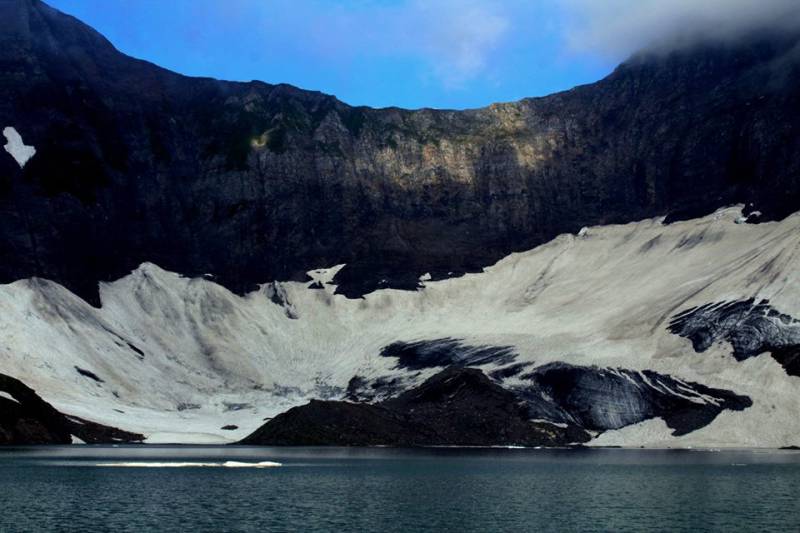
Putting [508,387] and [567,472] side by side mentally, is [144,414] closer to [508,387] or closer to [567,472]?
[508,387]

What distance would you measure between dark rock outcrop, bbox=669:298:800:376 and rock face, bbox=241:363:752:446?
11.0 meters

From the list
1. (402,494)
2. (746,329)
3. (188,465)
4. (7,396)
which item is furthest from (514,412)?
(402,494)

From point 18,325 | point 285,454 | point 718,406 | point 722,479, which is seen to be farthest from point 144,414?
point 722,479

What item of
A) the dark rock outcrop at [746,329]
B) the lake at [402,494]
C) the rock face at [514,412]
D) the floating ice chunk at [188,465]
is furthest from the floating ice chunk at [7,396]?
the dark rock outcrop at [746,329]

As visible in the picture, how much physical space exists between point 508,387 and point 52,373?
78.8 m

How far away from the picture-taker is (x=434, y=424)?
169125 mm

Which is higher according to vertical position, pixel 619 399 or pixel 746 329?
pixel 746 329

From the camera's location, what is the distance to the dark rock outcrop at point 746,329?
167 meters

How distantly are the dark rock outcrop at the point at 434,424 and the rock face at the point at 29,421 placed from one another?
2899cm

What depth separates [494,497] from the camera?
8119cm

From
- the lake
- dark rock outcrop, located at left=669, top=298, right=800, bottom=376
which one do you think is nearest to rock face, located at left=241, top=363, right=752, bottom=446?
dark rock outcrop, located at left=669, top=298, right=800, bottom=376

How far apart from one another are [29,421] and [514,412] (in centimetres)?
7299

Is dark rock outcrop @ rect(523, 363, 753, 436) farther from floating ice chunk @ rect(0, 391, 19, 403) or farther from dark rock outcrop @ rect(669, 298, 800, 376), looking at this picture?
floating ice chunk @ rect(0, 391, 19, 403)

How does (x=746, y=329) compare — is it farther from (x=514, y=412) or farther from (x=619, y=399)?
(x=514, y=412)
